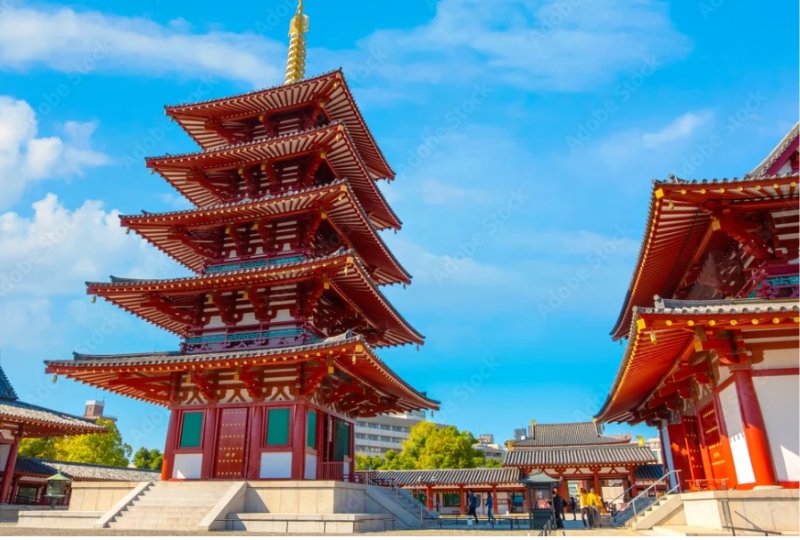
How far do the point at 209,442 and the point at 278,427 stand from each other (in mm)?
2651

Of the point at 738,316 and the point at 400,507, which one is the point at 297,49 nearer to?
the point at 400,507

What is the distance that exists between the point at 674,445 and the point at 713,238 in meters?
11.1

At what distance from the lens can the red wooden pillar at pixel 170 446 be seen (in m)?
19.3

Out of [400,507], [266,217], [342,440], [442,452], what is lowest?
[400,507]

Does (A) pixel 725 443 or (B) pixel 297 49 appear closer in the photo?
(A) pixel 725 443

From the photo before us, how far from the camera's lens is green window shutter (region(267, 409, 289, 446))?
18.6 metres

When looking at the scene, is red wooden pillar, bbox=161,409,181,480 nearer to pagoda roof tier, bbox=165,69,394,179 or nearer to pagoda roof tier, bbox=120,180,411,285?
pagoda roof tier, bbox=120,180,411,285

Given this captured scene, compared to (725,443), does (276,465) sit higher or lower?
lower

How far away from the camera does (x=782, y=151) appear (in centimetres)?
1359

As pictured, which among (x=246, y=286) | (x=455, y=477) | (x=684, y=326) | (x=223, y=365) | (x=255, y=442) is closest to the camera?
(x=684, y=326)

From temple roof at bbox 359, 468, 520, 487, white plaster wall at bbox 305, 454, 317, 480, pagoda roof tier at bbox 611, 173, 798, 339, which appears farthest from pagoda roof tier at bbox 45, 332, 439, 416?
temple roof at bbox 359, 468, 520, 487

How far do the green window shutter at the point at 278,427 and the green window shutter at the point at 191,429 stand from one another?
9.12ft

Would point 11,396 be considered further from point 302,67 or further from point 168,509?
point 302,67

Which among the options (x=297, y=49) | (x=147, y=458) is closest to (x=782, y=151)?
(x=297, y=49)
